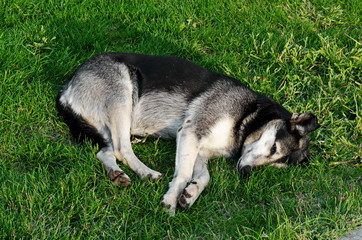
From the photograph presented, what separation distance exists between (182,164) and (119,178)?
1.84ft

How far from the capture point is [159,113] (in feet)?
15.6

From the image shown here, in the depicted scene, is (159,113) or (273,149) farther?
(159,113)

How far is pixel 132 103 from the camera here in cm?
473

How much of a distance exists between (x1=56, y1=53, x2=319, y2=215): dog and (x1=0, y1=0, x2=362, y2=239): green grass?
131 millimetres

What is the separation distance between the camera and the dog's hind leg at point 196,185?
12.6ft

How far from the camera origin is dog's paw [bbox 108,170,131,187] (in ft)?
12.9

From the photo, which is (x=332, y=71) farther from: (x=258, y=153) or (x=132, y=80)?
(x=132, y=80)

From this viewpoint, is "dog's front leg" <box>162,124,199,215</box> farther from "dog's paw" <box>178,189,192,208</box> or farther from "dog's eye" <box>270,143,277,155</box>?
"dog's eye" <box>270,143,277,155</box>

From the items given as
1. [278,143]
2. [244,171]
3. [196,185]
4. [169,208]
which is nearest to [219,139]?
[244,171]

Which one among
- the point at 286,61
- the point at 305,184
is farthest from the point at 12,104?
the point at 286,61

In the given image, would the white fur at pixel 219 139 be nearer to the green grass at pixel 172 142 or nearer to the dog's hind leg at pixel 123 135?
the green grass at pixel 172 142

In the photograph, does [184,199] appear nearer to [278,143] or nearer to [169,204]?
[169,204]

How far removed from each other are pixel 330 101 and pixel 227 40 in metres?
1.60

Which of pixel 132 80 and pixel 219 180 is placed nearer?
pixel 219 180
